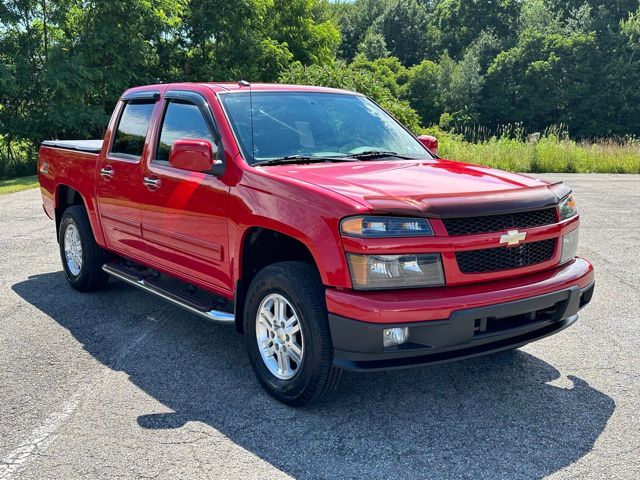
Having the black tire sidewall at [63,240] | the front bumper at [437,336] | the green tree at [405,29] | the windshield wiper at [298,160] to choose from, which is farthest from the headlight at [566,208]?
the green tree at [405,29]

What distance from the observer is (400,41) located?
78188 mm

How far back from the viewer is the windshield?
4.48 metres

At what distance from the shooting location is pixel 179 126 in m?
5.03

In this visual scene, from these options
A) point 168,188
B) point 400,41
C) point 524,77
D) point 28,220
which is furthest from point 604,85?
point 168,188

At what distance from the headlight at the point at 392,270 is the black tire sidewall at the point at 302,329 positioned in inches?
13.3

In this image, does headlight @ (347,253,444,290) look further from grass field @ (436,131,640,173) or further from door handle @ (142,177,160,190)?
grass field @ (436,131,640,173)

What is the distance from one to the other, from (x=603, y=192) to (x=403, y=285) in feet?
41.6

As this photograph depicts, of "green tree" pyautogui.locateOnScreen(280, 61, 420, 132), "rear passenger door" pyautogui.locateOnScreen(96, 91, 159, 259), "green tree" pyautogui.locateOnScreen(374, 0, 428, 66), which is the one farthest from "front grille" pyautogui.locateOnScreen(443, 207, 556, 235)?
"green tree" pyautogui.locateOnScreen(374, 0, 428, 66)

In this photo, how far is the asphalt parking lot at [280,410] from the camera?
3.21 metres

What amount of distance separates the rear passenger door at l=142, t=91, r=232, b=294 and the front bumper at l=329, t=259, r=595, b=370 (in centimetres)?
124

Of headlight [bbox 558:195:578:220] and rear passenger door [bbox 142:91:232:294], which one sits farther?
rear passenger door [bbox 142:91:232:294]

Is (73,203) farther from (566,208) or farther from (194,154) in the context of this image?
(566,208)

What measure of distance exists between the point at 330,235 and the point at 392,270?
0.38 m

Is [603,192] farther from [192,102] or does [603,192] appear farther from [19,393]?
[19,393]
